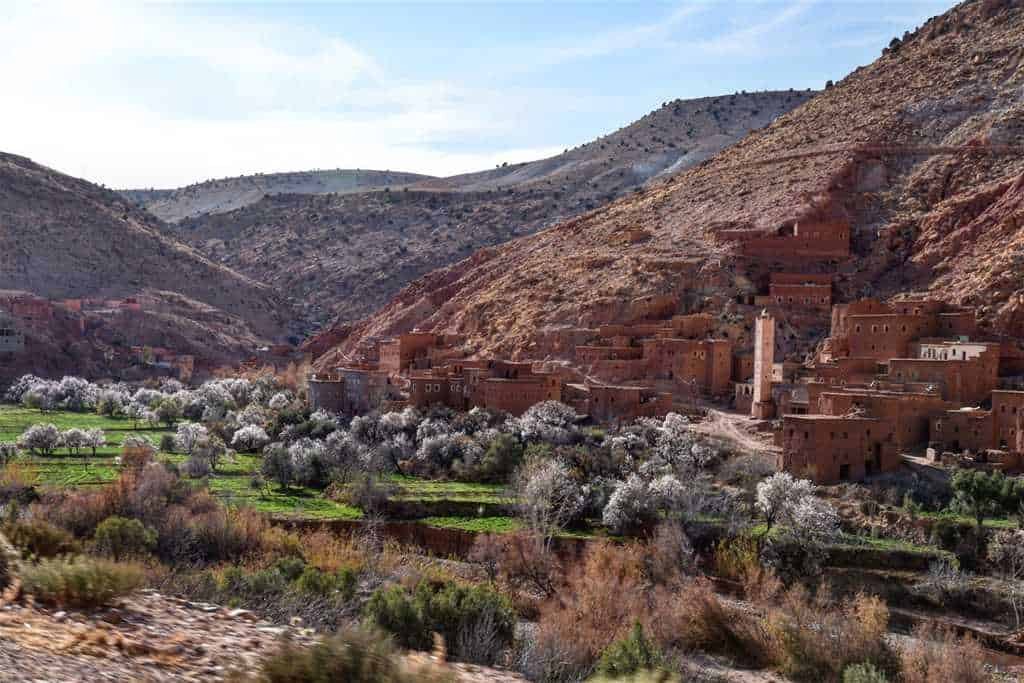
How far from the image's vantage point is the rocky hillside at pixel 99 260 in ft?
209

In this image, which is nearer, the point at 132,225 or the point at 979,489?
→ the point at 979,489

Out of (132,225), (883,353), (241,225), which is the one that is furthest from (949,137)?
(241,225)

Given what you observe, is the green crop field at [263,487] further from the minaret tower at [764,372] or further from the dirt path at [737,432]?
the minaret tower at [764,372]

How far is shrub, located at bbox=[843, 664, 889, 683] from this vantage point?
16797 millimetres

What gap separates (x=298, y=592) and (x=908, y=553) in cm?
1425

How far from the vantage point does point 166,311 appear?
62.0 m

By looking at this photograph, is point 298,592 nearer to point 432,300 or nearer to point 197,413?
point 197,413

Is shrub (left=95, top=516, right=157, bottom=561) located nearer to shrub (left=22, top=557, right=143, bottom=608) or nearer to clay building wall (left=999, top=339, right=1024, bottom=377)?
shrub (left=22, top=557, right=143, bottom=608)

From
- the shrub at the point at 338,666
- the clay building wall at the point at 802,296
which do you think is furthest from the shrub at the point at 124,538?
the clay building wall at the point at 802,296

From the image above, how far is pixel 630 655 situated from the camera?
52.3 ft

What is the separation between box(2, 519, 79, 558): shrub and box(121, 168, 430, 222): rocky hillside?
94.7 metres

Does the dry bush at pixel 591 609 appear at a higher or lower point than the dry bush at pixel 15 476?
lower

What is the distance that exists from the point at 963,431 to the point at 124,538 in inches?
736

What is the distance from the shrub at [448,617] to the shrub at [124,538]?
510 cm
